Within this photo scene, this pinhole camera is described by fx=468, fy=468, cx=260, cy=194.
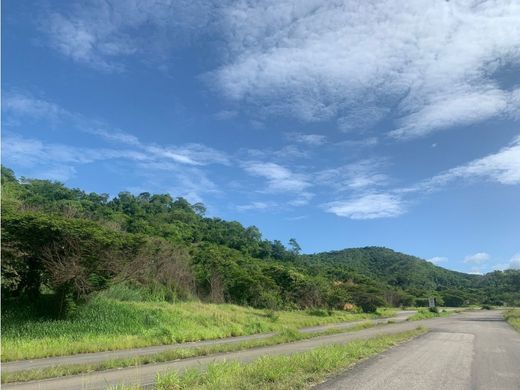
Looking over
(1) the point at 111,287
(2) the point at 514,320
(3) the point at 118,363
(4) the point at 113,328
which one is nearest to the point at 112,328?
(4) the point at 113,328

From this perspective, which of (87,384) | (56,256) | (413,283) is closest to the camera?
(87,384)

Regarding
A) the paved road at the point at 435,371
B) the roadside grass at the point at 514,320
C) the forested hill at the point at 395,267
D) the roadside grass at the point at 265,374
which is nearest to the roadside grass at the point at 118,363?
the roadside grass at the point at 265,374

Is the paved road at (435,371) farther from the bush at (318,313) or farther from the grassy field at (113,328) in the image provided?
the bush at (318,313)

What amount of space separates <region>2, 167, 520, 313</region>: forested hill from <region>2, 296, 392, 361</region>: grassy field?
1.74 m

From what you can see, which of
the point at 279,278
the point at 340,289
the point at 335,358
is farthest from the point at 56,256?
the point at 340,289

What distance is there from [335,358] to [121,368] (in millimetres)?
6939

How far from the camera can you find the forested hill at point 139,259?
88.5 ft

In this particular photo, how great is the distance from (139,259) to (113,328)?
512 cm

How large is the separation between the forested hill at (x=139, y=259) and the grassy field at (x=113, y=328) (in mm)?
1742

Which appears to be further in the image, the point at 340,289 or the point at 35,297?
the point at 340,289

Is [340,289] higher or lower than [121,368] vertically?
higher

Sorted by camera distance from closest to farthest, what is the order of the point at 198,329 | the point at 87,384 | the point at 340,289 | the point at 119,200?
the point at 87,384 < the point at 198,329 < the point at 340,289 < the point at 119,200

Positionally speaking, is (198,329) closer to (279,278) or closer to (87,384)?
(87,384)

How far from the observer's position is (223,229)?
360 ft
